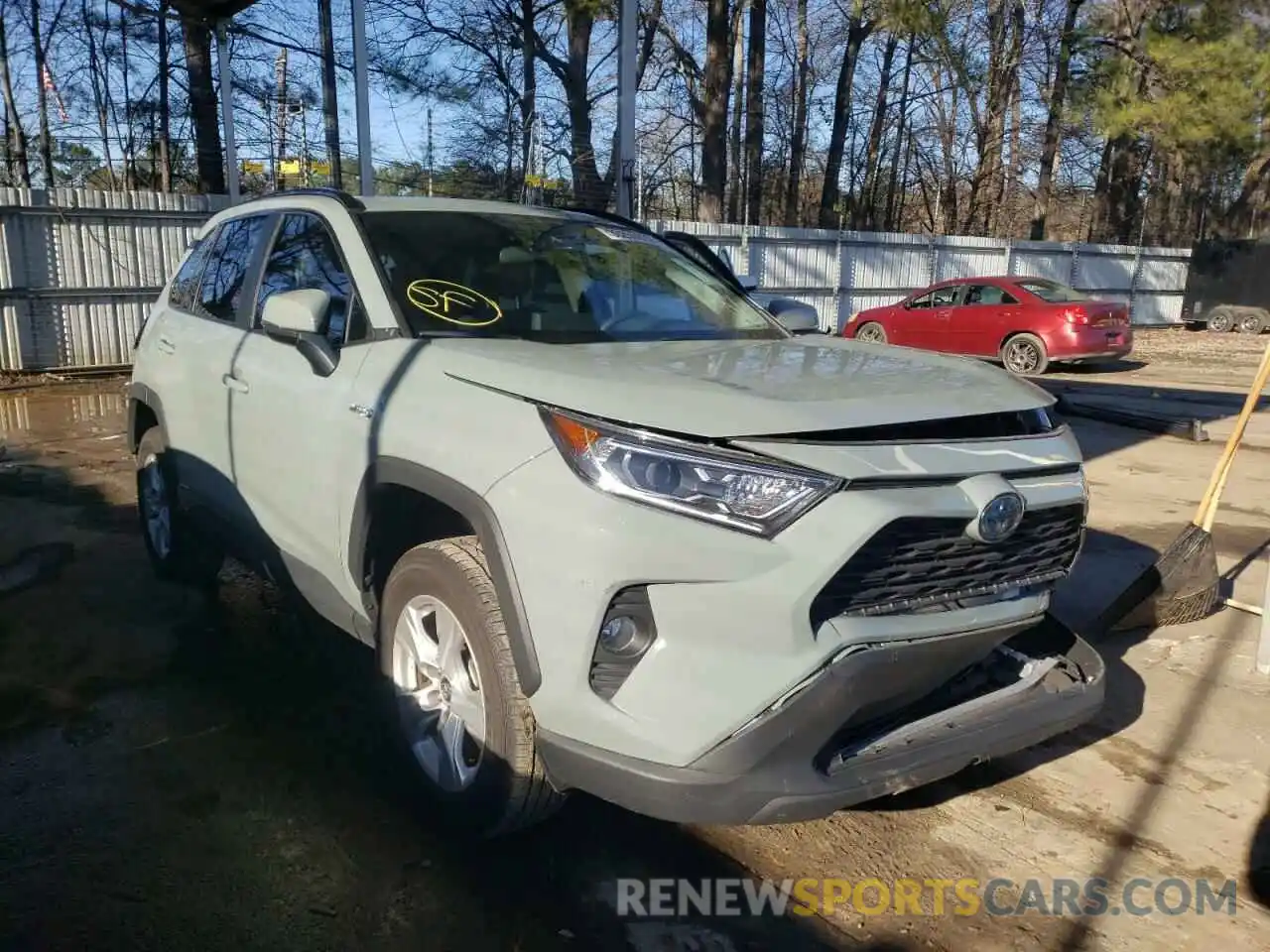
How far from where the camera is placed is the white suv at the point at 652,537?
226 centimetres

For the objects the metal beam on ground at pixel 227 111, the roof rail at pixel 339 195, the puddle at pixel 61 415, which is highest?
the metal beam on ground at pixel 227 111

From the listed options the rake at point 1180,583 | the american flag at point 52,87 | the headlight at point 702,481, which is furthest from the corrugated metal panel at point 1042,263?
the headlight at point 702,481

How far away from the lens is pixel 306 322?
123 inches

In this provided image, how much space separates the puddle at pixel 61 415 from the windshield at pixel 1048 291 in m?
12.7

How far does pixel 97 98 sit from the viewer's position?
2306cm

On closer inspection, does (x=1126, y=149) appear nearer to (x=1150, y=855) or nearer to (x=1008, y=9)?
(x=1008, y=9)

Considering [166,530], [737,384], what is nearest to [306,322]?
[737,384]

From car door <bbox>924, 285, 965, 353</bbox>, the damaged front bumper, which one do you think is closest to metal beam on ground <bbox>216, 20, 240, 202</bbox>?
car door <bbox>924, 285, 965, 353</bbox>

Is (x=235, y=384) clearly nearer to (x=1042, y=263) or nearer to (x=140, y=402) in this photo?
(x=140, y=402)

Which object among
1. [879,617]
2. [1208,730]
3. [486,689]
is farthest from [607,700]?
[1208,730]

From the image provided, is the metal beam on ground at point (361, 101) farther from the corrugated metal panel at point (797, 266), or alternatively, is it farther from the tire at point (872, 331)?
the tire at point (872, 331)

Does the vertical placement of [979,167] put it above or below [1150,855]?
above

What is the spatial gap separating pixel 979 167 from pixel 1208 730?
1289 inches

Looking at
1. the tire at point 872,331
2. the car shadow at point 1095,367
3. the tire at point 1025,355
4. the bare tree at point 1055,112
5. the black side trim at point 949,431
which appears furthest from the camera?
the bare tree at point 1055,112
